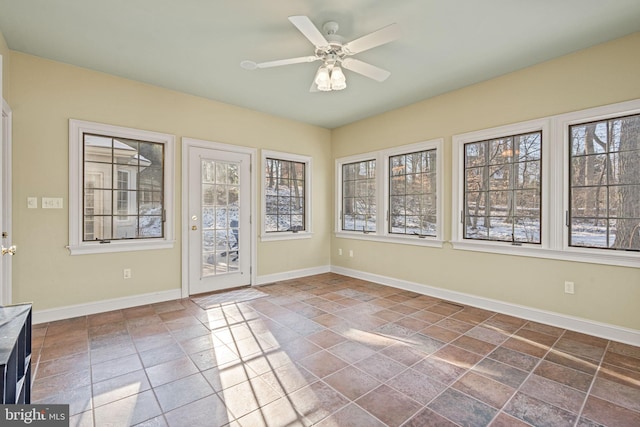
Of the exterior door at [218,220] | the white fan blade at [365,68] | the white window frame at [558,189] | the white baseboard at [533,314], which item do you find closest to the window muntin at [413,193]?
the white baseboard at [533,314]

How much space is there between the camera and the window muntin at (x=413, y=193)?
438 cm

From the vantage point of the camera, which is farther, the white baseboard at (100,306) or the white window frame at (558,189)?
the white baseboard at (100,306)

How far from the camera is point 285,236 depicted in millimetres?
5199

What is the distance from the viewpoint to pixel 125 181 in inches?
148

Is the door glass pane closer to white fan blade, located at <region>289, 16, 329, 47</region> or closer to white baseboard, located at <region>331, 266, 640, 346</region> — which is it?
white baseboard, located at <region>331, 266, 640, 346</region>

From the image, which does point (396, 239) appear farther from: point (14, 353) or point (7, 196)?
point (7, 196)

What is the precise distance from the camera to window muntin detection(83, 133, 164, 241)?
3.55m

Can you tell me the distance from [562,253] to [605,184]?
76 cm

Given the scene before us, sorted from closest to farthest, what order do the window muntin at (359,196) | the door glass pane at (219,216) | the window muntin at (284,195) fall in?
the door glass pane at (219,216) → the window muntin at (284,195) → the window muntin at (359,196)

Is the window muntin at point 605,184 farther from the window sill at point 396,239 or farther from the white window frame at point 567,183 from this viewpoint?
the window sill at point 396,239

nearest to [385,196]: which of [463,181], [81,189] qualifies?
[463,181]

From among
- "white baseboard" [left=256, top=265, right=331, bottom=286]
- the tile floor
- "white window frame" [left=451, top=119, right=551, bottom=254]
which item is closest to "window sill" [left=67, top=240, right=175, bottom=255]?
the tile floor

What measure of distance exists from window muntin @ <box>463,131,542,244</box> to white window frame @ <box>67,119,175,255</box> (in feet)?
12.5

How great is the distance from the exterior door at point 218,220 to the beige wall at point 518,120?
215cm
